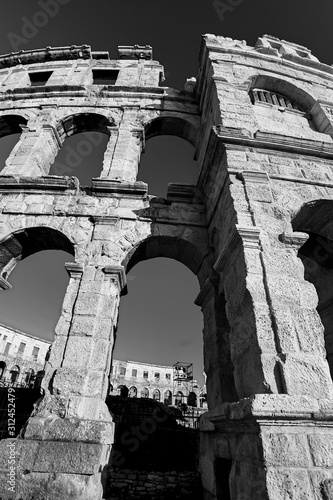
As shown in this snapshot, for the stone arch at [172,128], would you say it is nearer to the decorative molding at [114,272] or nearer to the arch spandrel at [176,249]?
the arch spandrel at [176,249]

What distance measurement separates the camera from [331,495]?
2371mm

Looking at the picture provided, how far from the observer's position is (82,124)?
28.2 feet

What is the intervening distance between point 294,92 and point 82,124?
21.7ft

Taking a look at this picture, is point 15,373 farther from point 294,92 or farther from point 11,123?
point 294,92

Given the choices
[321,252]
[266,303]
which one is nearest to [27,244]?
[266,303]

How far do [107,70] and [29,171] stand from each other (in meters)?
6.45

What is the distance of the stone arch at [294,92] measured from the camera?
7422 millimetres

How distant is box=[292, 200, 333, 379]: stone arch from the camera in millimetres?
4941

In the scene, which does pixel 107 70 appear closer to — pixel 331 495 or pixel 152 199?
pixel 152 199

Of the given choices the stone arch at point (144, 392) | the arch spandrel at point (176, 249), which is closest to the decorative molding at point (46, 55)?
the arch spandrel at point (176, 249)

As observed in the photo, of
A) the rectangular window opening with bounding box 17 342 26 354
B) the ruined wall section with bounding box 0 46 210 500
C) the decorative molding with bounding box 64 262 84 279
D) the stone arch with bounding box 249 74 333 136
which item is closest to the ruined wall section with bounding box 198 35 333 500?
the stone arch with bounding box 249 74 333 136

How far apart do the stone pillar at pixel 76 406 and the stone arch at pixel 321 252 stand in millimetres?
Result: 3681

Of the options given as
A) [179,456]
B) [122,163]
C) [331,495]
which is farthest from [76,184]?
[179,456]

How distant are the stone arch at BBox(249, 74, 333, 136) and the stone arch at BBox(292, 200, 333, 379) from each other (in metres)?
3.39
